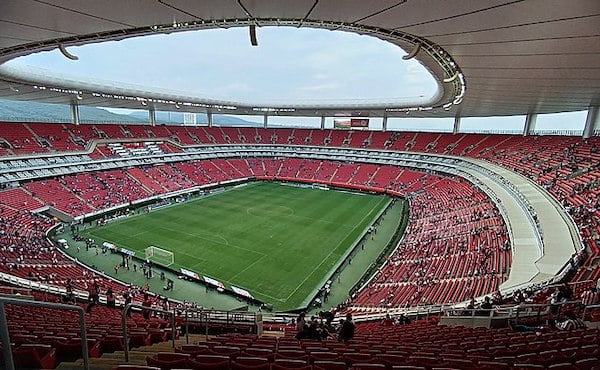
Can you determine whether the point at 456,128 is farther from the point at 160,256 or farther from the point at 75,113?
the point at 75,113

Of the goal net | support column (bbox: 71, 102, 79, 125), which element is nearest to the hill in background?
support column (bbox: 71, 102, 79, 125)

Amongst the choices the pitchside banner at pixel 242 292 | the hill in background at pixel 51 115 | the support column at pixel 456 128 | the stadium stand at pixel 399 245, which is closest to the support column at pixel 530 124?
the stadium stand at pixel 399 245

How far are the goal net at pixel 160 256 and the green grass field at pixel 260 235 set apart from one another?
67 centimetres

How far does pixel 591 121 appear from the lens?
26844 mm

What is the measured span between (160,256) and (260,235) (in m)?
7.48

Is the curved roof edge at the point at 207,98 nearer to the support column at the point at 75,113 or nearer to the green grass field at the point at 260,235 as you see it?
the support column at the point at 75,113

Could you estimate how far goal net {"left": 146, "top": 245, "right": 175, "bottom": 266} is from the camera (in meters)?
21.2

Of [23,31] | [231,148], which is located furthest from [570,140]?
[231,148]

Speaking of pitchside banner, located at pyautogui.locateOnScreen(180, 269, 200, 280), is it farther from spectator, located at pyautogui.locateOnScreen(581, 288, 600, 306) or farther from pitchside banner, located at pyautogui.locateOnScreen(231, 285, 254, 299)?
spectator, located at pyautogui.locateOnScreen(581, 288, 600, 306)

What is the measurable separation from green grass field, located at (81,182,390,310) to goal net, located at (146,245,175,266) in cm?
67

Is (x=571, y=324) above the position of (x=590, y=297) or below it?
below

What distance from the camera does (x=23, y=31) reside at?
9.12 m

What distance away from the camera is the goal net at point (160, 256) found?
21188 mm

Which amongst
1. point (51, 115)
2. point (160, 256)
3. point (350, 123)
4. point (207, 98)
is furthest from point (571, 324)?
point (51, 115)
